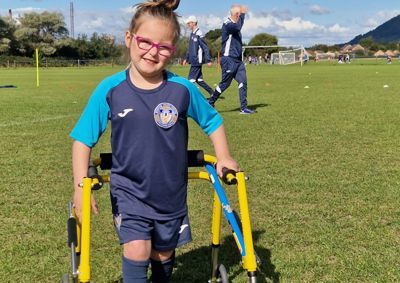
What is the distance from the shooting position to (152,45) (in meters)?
2.78

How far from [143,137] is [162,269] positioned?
0.88 meters

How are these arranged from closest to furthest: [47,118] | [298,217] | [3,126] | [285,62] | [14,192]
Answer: [298,217] → [14,192] → [3,126] → [47,118] → [285,62]

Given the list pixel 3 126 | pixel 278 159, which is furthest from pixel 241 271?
pixel 3 126

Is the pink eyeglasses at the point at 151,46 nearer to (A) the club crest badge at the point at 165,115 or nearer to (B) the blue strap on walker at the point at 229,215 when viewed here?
(A) the club crest badge at the point at 165,115

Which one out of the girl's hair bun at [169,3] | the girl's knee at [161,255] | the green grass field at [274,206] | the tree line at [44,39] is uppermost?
the tree line at [44,39]

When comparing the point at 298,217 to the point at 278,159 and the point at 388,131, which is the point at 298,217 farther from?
→ the point at 388,131

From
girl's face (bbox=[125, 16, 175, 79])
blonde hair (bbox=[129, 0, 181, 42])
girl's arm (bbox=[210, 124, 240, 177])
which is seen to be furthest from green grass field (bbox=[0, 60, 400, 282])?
blonde hair (bbox=[129, 0, 181, 42])

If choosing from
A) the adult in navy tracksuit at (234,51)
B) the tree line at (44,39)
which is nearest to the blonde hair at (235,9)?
the adult in navy tracksuit at (234,51)

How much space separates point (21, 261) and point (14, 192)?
1928mm

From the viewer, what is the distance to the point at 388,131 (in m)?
9.56

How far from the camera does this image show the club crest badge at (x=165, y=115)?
2.77 metres

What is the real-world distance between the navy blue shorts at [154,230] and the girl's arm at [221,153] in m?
0.40

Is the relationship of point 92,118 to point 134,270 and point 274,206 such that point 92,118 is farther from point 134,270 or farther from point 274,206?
point 274,206

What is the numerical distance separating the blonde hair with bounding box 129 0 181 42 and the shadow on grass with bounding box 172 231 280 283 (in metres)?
1.74
